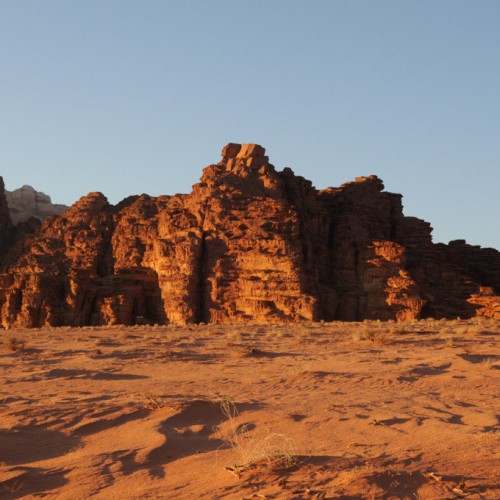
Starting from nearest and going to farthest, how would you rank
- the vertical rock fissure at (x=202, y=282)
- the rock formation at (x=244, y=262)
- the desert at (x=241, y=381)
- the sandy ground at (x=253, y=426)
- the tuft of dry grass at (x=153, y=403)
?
the sandy ground at (x=253, y=426) < the desert at (x=241, y=381) < the tuft of dry grass at (x=153, y=403) < the rock formation at (x=244, y=262) < the vertical rock fissure at (x=202, y=282)

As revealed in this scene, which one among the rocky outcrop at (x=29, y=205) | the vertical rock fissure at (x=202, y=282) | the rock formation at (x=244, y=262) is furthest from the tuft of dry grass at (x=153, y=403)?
the rocky outcrop at (x=29, y=205)

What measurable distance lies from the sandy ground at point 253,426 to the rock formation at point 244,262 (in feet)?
82.8

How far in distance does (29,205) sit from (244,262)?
217 ft

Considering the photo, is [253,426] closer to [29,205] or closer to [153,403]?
[153,403]

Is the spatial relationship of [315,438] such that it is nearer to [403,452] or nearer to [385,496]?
[403,452]

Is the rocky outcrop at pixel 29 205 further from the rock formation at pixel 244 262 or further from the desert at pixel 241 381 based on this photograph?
the desert at pixel 241 381

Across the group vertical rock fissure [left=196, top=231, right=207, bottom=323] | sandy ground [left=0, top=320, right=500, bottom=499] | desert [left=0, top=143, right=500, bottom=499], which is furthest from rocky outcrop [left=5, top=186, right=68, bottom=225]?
sandy ground [left=0, top=320, right=500, bottom=499]

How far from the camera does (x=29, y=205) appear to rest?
96.4 metres

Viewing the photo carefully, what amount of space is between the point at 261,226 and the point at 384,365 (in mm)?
29412

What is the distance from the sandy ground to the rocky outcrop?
80.0m

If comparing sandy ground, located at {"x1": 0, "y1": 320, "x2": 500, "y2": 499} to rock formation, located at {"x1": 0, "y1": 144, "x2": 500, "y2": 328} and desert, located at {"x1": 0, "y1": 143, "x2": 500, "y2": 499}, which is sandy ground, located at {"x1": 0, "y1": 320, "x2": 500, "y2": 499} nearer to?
desert, located at {"x1": 0, "y1": 143, "x2": 500, "y2": 499}

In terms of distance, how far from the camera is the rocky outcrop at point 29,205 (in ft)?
296

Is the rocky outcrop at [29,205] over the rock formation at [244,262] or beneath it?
over

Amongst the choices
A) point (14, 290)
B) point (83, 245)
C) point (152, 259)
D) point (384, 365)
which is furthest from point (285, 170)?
point (384, 365)
